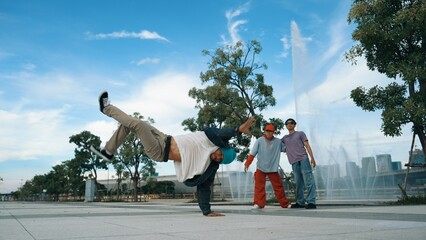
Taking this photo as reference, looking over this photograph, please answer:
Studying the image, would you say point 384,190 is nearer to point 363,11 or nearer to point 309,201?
point 363,11

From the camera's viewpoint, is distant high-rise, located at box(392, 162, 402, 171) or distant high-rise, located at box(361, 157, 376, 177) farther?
distant high-rise, located at box(392, 162, 402, 171)

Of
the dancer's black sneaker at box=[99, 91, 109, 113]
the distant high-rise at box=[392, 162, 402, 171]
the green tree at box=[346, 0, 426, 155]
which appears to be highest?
the green tree at box=[346, 0, 426, 155]

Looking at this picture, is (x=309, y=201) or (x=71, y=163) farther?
(x=71, y=163)

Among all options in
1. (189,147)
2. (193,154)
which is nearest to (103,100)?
(189,147)

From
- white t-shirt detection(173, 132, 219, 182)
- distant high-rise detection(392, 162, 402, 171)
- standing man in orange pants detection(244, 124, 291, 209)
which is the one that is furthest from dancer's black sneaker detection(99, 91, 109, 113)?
distant high-rise detection(392, 162, 402, 171)

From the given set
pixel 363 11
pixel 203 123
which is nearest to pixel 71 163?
pixel 203 123

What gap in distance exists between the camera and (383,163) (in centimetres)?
1698

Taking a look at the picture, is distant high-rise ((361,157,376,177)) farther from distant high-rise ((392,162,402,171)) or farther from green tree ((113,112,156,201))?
green tree ((113,112,156,201))

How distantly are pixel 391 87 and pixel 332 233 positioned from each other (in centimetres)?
794

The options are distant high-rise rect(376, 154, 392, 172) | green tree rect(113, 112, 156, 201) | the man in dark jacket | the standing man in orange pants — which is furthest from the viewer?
green tree rect(113, 112, 156, 201)

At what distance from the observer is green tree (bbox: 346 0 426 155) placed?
863cm

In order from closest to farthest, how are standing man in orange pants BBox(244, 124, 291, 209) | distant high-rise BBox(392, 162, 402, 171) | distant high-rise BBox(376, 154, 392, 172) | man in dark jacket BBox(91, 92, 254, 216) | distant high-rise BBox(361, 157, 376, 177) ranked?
1. man in dark jacket BBox(91, 92, 254, 216)
2. standing man in orange pants BBox(244, 124, 291, 209)
3. distant high-rise BBox(361, 157, 376, 177)
4. distant high-rise BBox(376, 154, 392, 172)
5. distant high-rise BBox(392, 162, 402, 171)

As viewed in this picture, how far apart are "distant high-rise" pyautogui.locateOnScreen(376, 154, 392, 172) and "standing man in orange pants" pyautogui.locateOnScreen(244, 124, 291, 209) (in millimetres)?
10518

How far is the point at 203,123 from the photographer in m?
19.8
